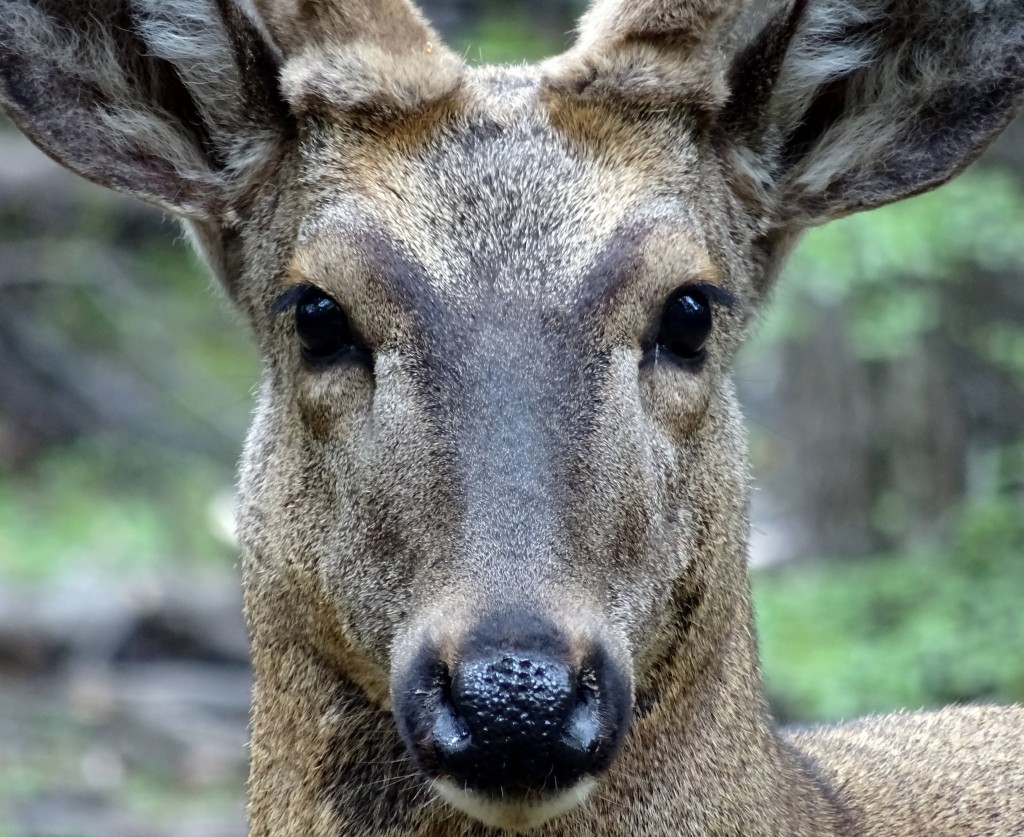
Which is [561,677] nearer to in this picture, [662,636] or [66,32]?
[662,636]

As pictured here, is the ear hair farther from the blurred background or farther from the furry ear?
the blurred background

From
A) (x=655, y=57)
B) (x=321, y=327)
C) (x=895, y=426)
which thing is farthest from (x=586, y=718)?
(x=895, y=426)

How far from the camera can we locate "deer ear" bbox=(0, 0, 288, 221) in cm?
482

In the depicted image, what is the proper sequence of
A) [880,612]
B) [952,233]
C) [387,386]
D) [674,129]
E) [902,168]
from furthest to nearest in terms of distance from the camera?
[880,612] < [952,233] < [902,168] < [674,129] < [387,386]

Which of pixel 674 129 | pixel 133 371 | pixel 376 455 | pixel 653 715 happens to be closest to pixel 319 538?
pixel 376 455

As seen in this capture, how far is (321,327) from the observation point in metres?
4.48

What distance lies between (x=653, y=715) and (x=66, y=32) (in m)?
2.51

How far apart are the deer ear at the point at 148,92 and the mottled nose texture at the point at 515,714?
1.82m

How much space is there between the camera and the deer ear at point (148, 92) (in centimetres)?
482

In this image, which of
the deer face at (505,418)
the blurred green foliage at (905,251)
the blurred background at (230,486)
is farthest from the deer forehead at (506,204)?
the blurred green foliage at (905,251)

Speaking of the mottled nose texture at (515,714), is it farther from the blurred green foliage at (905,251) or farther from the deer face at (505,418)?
the blurred green foliage at (905,251)

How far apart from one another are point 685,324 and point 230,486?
36.6ft

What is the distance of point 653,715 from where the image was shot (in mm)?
4430

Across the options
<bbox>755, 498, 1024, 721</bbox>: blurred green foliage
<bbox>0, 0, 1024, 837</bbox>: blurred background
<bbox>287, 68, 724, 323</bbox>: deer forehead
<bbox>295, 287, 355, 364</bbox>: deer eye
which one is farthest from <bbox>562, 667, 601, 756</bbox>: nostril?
<bbox>755, 498, 1024, 721</bbox>: blurred green foliage
